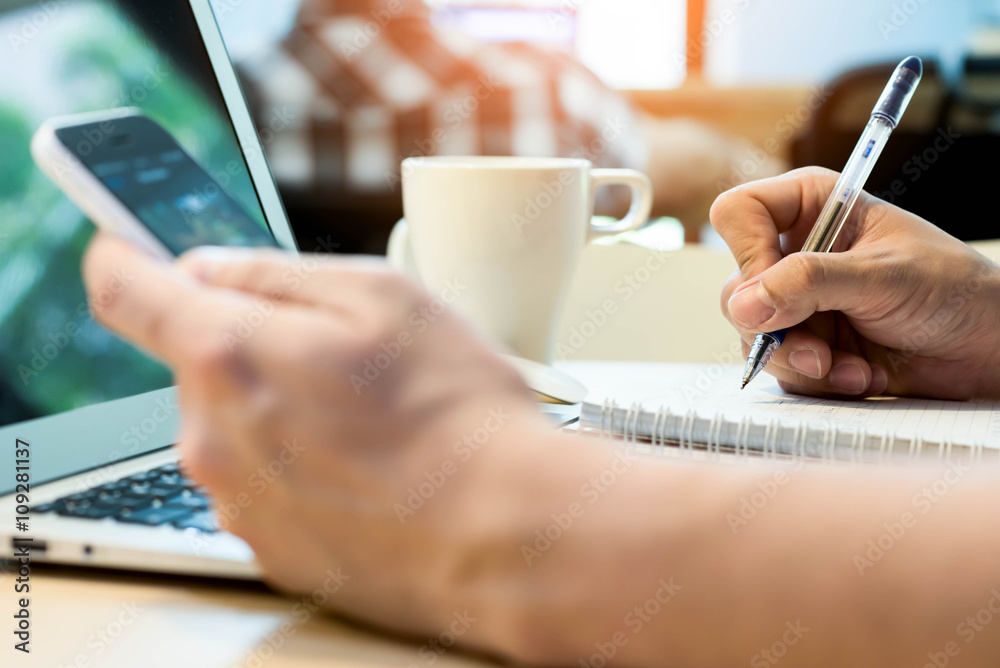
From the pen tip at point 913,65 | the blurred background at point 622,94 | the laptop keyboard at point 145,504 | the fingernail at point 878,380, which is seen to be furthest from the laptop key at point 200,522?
the blurred background at point 622,94

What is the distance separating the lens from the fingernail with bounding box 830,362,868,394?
0.58 metres

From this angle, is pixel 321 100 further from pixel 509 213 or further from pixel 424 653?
pixel 424 653

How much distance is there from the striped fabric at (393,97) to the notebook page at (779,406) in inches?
64.7

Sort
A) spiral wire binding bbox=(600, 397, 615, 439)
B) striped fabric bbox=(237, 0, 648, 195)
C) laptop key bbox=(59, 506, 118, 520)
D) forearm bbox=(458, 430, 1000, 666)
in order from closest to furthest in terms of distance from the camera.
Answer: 1. forearm bbox=(458, 430, 1000, 666)
2. laptop key bbox=(59, 506, 118, 520)
3. spiral wire binding bbox=(600, 397, 615, 439)
4. striped fabric bbox=(237, 0, 648, 195)

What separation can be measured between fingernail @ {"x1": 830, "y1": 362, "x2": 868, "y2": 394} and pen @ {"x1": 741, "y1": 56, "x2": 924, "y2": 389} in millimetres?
40

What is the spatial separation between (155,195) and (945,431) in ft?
1.28

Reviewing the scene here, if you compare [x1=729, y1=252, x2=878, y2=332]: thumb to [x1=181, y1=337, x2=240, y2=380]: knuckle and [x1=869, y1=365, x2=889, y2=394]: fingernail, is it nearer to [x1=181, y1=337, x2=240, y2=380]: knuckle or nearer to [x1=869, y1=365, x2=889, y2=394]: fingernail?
[x1=869, y1=365, x2=889, y2=394]: fingernail

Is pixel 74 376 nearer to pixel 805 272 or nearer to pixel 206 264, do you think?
pixel 206 264

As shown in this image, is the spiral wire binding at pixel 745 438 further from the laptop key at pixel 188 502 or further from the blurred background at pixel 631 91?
the blurred background at pixel 631 91

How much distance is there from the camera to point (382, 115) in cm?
228

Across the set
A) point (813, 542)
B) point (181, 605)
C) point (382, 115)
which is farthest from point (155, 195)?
point (382, 115)

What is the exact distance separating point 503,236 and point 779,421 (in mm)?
268

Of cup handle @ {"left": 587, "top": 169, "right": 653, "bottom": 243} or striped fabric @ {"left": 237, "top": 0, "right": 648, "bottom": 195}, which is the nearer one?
cup handle @ {"left": 587, "top": 169, "right": 653, "bottom": 243}

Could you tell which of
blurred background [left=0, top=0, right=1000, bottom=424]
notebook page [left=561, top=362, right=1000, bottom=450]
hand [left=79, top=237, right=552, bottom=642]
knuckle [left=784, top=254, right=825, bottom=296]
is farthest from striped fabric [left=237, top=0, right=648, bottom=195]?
hand [left=79, top=237, right=552, bottom=642]
